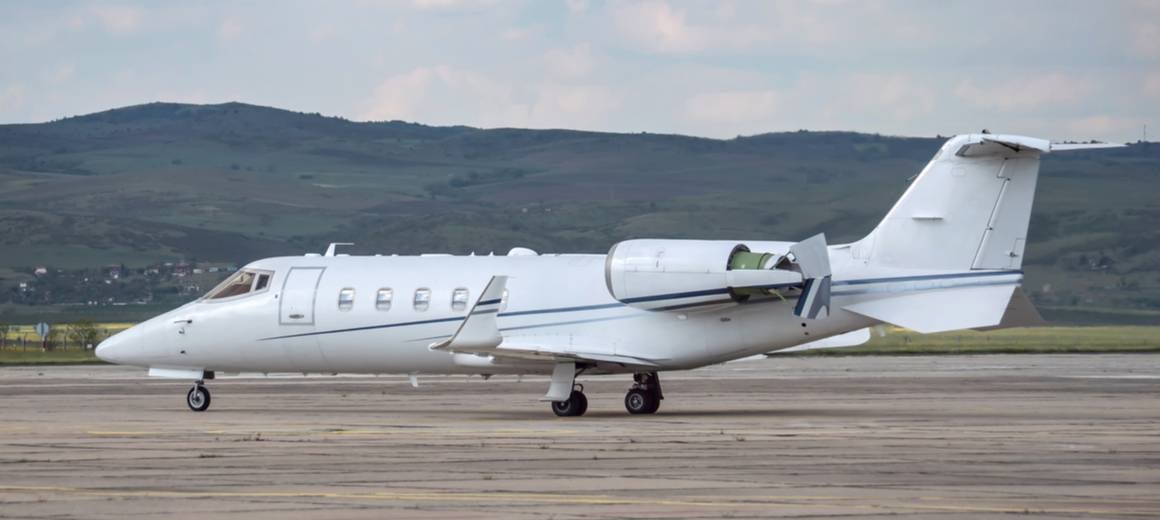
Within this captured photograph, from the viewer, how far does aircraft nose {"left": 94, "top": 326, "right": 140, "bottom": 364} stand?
119 ft

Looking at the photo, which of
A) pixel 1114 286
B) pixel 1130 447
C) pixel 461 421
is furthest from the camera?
pixel 1114 286

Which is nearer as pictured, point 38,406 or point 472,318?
point 472,318

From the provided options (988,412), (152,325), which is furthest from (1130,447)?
(152,325)

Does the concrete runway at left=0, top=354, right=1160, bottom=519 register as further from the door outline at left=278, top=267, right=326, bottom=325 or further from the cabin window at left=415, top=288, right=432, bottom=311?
the cabin window at left=415, top=288, right=432, bottom=311

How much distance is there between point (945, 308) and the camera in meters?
29.8

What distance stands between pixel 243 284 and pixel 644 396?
868 cm

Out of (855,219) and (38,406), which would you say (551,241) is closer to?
(855,219)

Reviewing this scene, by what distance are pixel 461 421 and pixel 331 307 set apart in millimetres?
4887

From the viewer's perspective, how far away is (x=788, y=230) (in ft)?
556

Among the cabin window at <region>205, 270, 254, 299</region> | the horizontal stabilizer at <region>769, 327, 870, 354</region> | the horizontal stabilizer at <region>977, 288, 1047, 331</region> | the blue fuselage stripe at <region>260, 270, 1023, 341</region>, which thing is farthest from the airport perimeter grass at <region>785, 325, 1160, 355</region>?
the horizontal stabilizer at <region>977, 288, 1047, 331</region>

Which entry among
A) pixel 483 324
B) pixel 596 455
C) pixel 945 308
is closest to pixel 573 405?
pixel 483 324

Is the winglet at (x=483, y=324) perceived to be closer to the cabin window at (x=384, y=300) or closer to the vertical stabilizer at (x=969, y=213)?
the cabin window at (x=384, y=300)

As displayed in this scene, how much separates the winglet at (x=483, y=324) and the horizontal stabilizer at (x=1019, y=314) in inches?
320

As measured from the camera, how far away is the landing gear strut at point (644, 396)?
32531 mm
